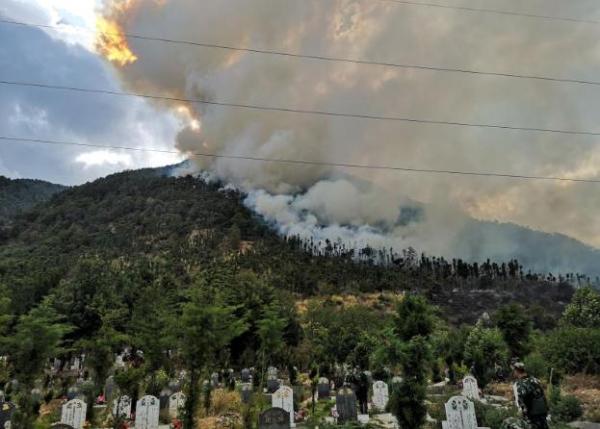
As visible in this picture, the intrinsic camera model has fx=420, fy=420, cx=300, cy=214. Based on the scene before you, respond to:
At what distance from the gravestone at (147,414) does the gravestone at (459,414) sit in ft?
38.3

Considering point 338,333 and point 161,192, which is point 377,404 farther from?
point 161,192

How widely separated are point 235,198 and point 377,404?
161725 millimetres

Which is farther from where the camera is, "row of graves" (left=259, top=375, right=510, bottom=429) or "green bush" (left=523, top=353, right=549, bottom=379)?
"green bush" (left=523, top=353, right=549, bottom=379)

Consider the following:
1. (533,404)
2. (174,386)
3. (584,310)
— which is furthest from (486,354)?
(533,404)

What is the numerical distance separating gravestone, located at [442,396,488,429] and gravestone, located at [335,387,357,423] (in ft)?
13.4

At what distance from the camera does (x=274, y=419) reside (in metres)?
15.1

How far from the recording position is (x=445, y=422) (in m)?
15.2

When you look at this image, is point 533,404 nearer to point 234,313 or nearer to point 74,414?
point 74,414

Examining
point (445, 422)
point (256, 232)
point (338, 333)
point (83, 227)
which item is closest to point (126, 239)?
point (83, 227)

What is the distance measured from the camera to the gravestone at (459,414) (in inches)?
595

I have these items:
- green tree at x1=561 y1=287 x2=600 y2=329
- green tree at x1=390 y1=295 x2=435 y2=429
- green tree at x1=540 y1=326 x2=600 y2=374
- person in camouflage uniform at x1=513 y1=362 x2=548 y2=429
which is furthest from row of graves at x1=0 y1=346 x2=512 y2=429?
green tree at x1=561 y1=287 x2=600 y2=329

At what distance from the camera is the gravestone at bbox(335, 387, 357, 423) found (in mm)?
17766

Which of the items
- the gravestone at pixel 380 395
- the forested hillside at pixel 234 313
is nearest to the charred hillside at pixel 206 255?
the forested hillside at pixel 234 313

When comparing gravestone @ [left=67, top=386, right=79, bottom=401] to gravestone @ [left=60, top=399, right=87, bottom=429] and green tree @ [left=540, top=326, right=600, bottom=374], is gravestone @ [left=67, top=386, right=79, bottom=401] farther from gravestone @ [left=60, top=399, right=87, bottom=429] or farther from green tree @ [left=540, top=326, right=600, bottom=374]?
green tree @ [left=540, top=326, right=600, bottom=374]
